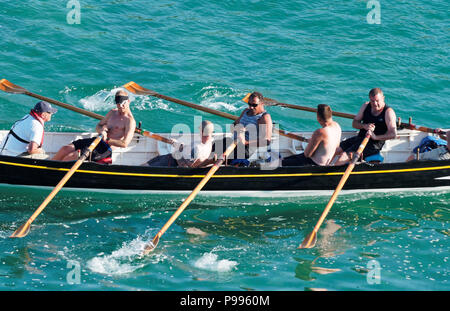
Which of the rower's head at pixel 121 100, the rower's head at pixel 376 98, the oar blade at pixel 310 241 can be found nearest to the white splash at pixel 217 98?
the rower's head at pixel 121 100

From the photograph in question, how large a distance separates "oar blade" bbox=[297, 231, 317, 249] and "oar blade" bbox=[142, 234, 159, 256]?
2.28 m

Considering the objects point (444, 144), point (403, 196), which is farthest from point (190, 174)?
point (444, 144)

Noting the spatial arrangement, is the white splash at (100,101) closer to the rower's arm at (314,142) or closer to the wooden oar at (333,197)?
the rower's arm at (314,142)

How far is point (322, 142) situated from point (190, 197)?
2581mm

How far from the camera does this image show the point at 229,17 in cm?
2083

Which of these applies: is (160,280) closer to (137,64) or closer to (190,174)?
(190,174)

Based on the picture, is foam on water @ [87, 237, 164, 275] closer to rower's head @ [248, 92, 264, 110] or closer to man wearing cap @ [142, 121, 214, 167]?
man wearing cap @ [142, 121, 214, 167]

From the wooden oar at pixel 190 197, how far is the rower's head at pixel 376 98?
2666mm

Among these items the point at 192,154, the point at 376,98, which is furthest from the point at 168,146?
the point at 376,98

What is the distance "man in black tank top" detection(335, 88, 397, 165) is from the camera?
12797 millimetres

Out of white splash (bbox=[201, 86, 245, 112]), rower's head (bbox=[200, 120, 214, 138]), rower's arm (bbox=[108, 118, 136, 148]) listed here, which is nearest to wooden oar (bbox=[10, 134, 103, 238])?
rower's arm (bbox=[108, 118, 136, 148])

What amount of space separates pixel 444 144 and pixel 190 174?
5.03m
